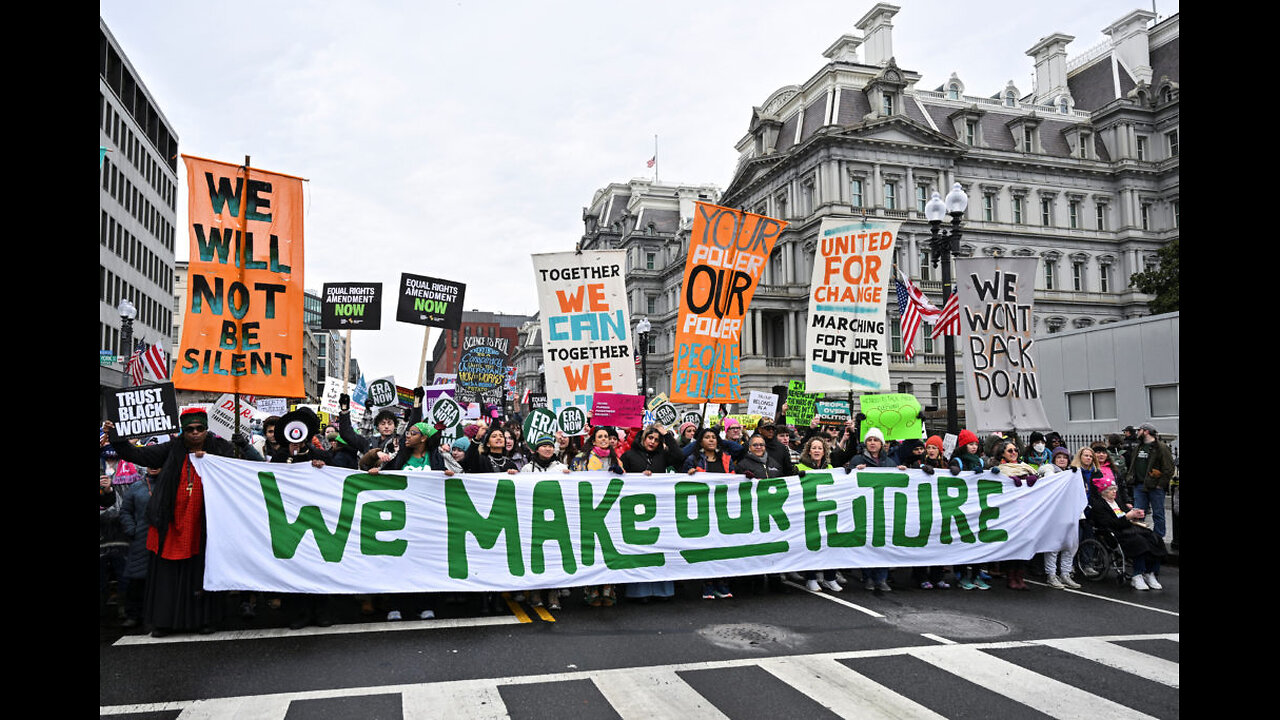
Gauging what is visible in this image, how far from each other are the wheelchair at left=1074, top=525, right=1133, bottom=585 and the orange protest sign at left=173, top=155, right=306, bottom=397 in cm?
914

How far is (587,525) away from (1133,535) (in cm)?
626

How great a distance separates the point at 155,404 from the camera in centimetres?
845

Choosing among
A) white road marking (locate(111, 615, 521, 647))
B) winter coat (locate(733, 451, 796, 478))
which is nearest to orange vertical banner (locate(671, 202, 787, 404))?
winter coat (locate(733, 451, 796, 478))

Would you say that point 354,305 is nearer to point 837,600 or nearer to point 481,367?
point 481,367

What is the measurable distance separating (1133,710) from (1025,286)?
761cm

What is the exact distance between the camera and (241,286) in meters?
8.75

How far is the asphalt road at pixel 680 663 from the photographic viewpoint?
17.4 ft

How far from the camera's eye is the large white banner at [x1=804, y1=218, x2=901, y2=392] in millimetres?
12312

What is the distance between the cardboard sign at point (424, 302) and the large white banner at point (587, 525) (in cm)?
509

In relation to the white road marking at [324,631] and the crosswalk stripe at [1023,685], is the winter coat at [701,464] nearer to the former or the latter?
the white road marking at [324,631]
